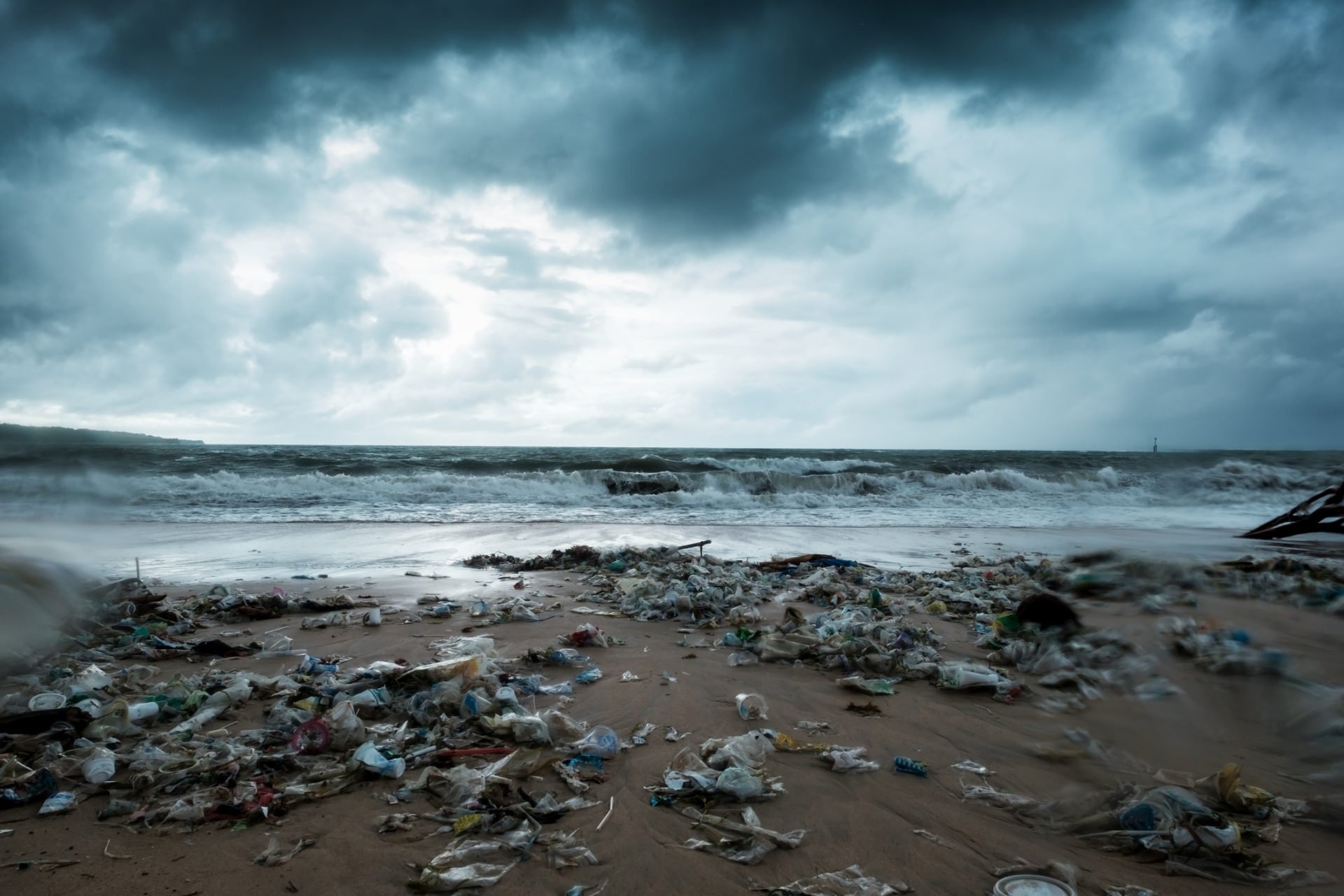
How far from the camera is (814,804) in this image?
9.66ft

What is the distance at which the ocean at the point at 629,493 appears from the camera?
1459 centimetres

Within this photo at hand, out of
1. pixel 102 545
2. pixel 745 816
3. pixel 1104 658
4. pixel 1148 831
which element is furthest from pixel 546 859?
pixel 102 545

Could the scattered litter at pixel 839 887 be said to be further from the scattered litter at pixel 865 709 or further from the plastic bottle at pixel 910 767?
the scattered litter at pixel 865 709

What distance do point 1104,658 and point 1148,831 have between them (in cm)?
220

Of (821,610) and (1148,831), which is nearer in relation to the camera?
(1148,831)

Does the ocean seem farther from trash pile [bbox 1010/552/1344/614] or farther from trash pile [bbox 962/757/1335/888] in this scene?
trash pile [bbox 962/757/1335/888]

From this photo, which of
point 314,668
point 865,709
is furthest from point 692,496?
point 865,709

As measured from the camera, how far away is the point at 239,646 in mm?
5359

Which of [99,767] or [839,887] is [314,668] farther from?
[839,887]

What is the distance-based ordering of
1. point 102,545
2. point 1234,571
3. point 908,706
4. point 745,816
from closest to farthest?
point 745,816
point 908,706
point 1234,571
point 102,545

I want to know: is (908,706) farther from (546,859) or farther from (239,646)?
(239,646)

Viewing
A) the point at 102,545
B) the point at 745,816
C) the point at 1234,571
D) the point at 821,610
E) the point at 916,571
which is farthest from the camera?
the point at 916,571

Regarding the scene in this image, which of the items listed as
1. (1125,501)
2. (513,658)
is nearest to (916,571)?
(513,658)

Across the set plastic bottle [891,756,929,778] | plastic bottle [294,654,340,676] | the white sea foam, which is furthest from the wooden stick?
the white sea foam
